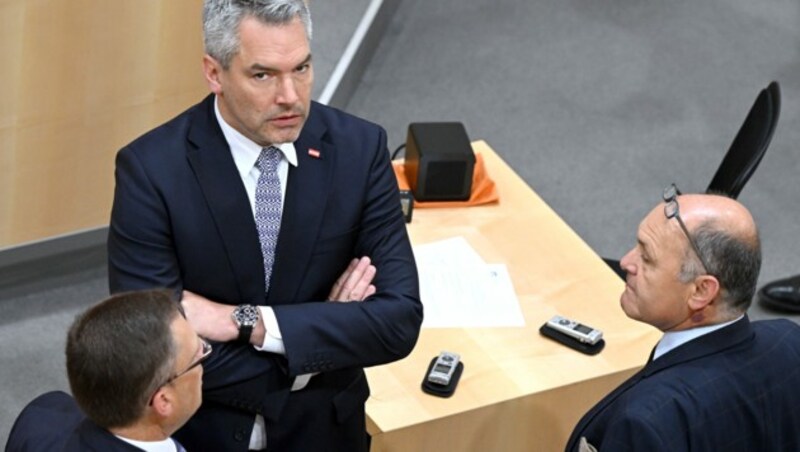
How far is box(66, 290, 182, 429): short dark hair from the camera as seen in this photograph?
2.79 metres

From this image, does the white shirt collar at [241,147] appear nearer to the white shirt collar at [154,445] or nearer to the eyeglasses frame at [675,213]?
the white shirt collar at [154,445]

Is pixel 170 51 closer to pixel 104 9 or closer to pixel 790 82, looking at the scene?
pixel 104 9

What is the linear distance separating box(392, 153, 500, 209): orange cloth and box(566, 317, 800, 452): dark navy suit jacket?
65.9 inches

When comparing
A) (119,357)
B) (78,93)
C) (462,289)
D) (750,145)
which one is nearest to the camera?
(119,357)

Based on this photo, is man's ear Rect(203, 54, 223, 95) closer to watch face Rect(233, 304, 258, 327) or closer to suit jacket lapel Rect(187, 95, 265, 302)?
suit jacket lapel Rect(187, 95, 265, 302)

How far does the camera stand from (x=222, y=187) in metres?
3.28

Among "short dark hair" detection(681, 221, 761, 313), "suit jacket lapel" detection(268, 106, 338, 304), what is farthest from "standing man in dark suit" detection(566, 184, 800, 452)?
"suit jacket lapel" detection(268, 106, 338, 304)

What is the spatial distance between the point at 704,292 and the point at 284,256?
102cm

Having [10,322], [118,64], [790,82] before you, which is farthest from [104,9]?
[790,82]

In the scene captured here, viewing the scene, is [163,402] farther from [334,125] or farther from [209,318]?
[334,125]

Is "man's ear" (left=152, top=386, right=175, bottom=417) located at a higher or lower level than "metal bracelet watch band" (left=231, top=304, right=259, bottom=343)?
higher

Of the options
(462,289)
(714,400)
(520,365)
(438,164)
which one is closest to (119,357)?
(714,400)

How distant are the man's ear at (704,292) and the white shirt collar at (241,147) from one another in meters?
1.05

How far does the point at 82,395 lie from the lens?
2.81 meters
